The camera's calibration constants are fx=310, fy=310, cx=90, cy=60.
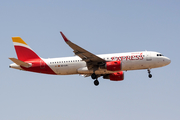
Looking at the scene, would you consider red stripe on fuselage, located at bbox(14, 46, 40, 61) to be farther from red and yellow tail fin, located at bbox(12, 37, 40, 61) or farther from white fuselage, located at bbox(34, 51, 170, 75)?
white fuselage, located at bbox(34, 51, 170, 75)

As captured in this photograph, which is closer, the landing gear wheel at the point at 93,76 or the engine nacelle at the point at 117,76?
the landing gear wheel at the point at 93,76

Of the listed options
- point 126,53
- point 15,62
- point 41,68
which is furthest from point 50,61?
point 126,53

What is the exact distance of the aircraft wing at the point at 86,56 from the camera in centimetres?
4148

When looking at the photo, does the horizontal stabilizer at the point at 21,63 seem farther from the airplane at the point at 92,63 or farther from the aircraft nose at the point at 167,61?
the aircraft nose at the point at 167,61

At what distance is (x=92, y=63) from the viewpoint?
150ft

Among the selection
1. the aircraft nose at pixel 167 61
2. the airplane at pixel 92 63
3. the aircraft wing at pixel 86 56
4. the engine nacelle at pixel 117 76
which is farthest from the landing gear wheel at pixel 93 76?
the aircraft nose at pixel 167 61

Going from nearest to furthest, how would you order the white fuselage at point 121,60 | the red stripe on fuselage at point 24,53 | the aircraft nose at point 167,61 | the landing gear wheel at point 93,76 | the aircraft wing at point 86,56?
the aircraft wing at point 86,56 → the white fuselage at point 121,60 → the aircraft nose at point 167,61 → the landing gear wheel at point 93,76 → the red stripe on fuselage at point 24,53

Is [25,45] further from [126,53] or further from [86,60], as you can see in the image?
[126,53]

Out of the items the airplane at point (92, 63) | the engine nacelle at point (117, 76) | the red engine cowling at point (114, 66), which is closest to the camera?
the red engine cowling at point (114, 66)

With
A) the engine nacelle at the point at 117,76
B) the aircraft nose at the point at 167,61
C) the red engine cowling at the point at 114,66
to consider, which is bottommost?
the engine nacelle at the point at 117,76

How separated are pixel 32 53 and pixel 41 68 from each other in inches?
149

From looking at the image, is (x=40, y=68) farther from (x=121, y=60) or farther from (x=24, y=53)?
(x=121, y=60)

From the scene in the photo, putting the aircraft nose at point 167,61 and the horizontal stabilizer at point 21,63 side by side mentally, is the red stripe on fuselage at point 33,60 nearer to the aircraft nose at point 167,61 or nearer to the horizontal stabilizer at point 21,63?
the horizontal stabilizer at point 21,63

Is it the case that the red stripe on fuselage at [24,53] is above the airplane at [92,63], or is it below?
above
